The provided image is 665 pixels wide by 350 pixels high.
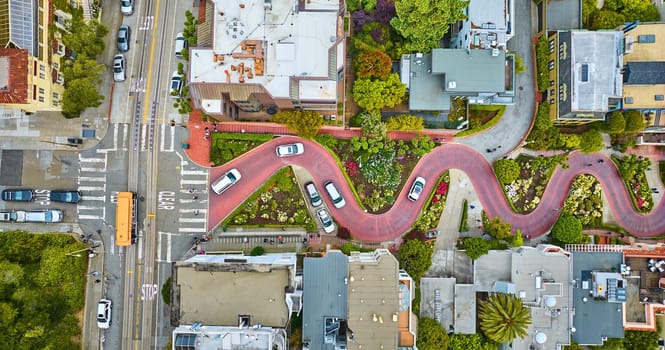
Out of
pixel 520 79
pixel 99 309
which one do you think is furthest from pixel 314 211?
pixel 520 79

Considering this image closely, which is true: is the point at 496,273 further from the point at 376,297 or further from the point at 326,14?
the point at 326,14

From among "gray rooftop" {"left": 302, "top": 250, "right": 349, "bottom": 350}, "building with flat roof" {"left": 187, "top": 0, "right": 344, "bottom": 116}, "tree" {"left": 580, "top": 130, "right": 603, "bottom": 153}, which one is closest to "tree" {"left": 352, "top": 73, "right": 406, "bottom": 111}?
"building with flat roof" {"left": 187, "top": 0, "right": 344, "bottom": 116}

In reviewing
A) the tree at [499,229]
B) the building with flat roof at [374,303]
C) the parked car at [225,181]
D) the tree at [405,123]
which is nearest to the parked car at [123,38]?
the parked car at [225,181]

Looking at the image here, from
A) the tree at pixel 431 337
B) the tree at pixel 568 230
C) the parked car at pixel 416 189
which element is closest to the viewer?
the tree at pixel 431 337

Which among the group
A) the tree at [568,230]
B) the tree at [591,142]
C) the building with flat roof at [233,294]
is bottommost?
the building with flat roof at [233,294]

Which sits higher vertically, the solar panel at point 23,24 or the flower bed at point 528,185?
the solar panel at point 23,24

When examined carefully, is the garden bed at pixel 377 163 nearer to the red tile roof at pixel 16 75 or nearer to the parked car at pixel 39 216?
the red tile roof at pixel 16 75

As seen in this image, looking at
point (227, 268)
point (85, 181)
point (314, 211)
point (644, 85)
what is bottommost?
point (227, 268)

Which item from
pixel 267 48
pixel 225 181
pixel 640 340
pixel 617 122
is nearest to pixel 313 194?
pixel 225 181
